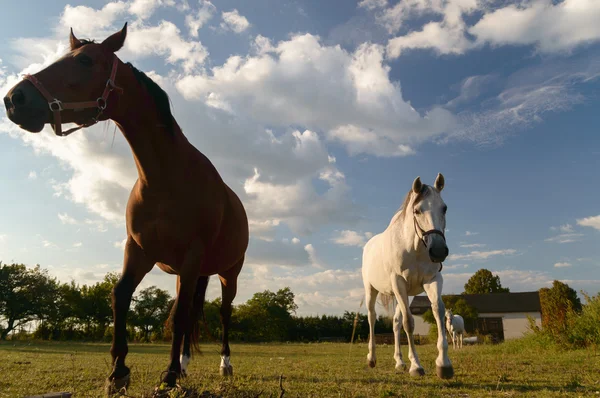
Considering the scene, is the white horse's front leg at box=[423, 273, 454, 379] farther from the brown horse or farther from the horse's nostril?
the horse's nostril

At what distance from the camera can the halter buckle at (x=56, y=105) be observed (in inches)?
128

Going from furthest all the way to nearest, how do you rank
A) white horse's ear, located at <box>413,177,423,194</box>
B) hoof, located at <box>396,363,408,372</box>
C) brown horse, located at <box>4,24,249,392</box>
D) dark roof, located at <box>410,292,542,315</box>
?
1. dark roof, located at <box>410,292,542,315</box>
2. hoof, located at <box>396,363,408,372</box>
3. white horse's ear, located at <box>413,177,423,194</box>
4. brown horse, located at <box>4,24,249,392</box>

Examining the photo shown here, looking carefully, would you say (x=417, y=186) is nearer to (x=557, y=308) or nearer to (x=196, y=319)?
(x=196, y=319)

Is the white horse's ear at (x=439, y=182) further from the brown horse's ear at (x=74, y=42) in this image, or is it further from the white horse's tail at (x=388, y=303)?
the brown horse's ear at (x=74, y=42)

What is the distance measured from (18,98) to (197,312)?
11.7 feet

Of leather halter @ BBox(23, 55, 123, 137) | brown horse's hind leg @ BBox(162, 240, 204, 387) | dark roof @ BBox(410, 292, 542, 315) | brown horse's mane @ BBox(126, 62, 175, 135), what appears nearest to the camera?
leather halter @ BBox(23, 55, 123, 137)

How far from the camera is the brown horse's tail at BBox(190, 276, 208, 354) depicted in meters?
5.39

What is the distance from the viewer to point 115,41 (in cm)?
375

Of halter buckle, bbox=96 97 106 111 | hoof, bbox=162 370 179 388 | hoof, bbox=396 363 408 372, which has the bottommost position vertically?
hoof, bbox=396 363 408 372

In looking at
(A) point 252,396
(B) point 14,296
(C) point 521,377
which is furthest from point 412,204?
(B) point 14,296

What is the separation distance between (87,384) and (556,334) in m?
12.0

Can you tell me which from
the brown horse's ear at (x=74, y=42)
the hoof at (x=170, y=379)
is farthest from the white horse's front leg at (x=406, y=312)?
the brown horse's ear at (x=74, y=42)

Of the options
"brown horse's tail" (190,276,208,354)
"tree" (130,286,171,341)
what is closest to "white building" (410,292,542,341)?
"tree" (130,286,171,341)

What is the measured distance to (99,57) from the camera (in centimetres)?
360
